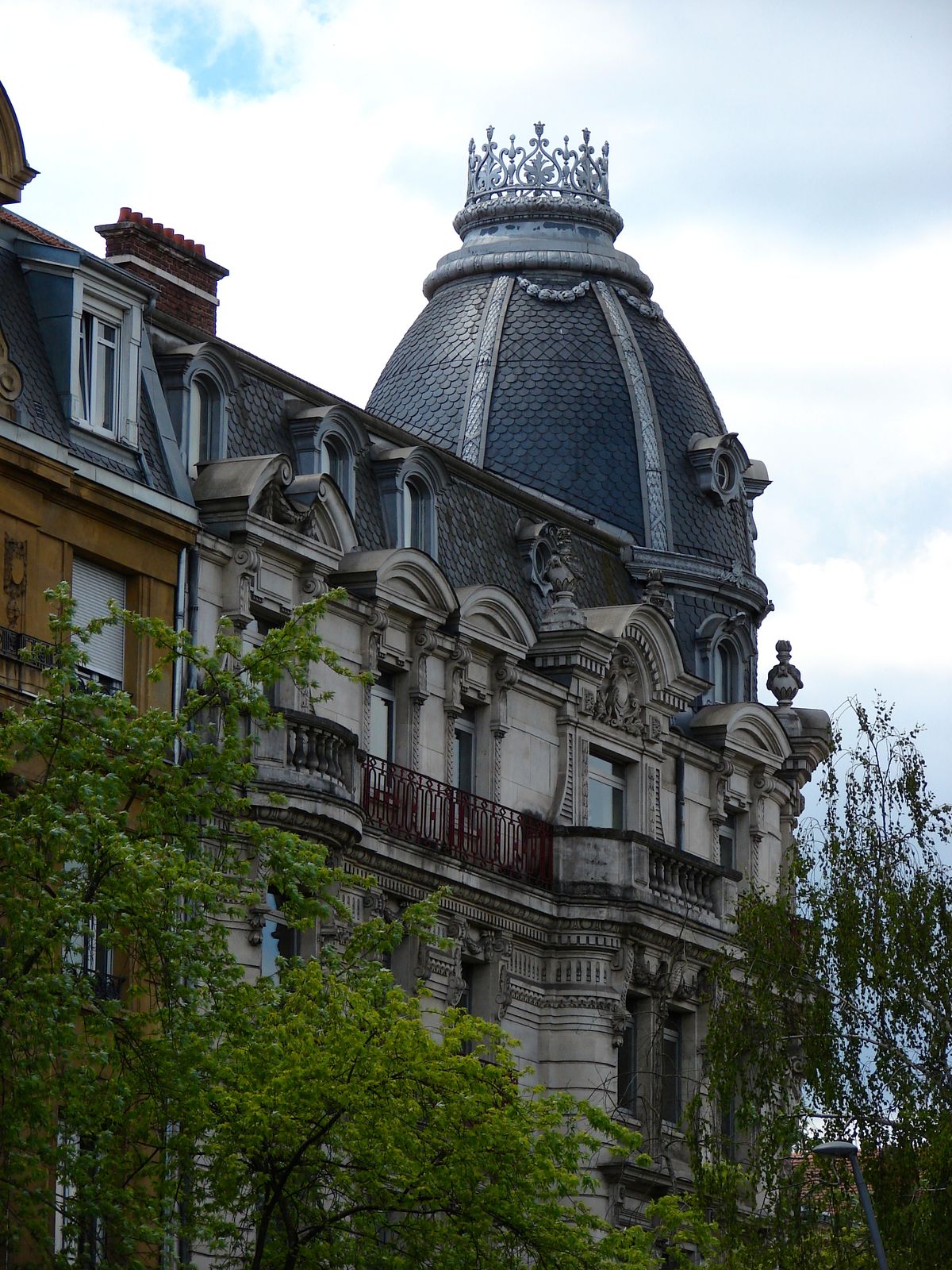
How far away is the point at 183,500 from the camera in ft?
129

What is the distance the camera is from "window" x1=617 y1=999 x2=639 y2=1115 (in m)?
45.9

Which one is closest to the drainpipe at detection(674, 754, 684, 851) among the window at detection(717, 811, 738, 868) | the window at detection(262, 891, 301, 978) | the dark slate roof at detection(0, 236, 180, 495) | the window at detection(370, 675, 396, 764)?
the window at detection(717, 811, 738, 868)

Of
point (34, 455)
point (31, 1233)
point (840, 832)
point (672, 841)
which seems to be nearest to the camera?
point (31, 1233)

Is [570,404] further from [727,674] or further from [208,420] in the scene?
[208,420]

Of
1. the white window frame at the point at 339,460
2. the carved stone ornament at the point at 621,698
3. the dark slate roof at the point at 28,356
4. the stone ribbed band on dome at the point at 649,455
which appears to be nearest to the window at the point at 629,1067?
the carved stone ornament at the point at 621,698

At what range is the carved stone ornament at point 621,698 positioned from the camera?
155 feet

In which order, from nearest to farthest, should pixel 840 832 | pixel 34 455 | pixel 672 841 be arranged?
pixel 34 455 < pixel 840 832 < pixel 672 841

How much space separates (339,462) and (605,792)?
7137 millimetres

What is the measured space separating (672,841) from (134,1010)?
45.0ft

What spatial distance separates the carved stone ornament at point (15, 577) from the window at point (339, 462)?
714 cm

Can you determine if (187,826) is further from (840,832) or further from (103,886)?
(840,832)

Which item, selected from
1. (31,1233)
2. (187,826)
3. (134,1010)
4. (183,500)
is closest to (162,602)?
(183,500)

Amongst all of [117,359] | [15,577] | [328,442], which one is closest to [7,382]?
[15,577]

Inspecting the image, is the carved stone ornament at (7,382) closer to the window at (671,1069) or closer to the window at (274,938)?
the window at (274,938)
